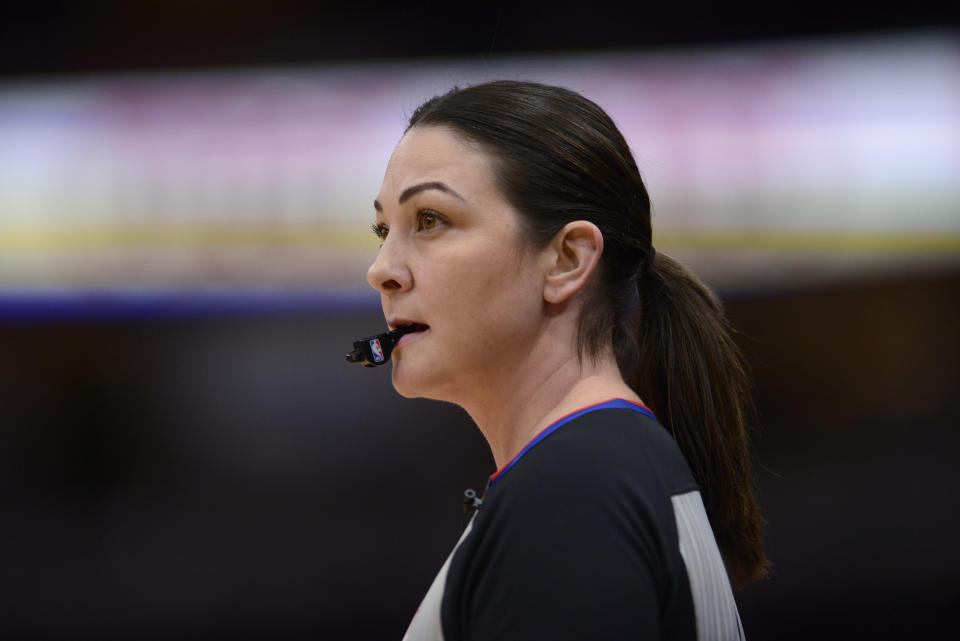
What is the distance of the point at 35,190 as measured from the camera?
2.39m

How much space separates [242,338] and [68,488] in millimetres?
608

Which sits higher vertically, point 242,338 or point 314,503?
point 242,338

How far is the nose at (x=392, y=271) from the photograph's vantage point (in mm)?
947

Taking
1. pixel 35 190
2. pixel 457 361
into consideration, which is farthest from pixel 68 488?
pixel 457 361

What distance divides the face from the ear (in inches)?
0.5

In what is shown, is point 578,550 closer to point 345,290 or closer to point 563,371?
point 563,371

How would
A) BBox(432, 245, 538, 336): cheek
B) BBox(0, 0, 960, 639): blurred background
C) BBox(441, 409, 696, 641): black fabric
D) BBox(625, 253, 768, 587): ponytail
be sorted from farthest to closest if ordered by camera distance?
BBox(0, 0, 960, 639): blurred background
BBox(625, 253, 768, 587): ponytail
BBox(432, 245, 538, 336): cheek
BBox(441, 409, 696, 641): black fabric

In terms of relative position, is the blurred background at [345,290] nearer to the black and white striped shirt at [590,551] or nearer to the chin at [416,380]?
the chin at [416,380]

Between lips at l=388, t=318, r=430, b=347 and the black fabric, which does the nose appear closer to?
lips at l=388, t=318, r=430, b=347

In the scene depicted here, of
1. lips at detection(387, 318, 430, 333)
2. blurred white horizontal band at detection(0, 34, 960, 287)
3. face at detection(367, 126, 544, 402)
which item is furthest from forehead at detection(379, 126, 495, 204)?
blurred white horizontal band at detection(0, 34, 960, 287)

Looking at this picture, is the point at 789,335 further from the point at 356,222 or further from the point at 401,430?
the point at 356,222

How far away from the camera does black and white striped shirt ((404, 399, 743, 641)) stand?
2.20 ft

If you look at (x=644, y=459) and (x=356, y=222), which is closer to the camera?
(x=644, y=459)

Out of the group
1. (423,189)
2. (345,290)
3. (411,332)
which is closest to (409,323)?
(411,332)
